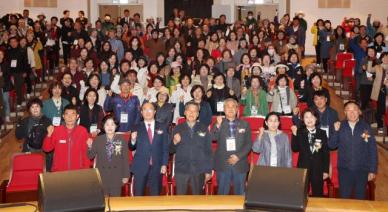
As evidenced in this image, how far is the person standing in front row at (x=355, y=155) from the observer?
245 inches

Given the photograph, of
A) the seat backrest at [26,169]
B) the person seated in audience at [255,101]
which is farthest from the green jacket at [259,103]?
the seat backrest at [26,169]

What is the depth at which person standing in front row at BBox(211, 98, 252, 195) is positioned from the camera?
20.6 ft

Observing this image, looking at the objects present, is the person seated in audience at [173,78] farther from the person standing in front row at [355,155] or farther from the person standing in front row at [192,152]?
the person standing in front row at [355,155]

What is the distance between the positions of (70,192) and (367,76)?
25.0ft

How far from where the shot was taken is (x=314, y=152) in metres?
6.15

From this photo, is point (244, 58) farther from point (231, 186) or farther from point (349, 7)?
point (349, 7)

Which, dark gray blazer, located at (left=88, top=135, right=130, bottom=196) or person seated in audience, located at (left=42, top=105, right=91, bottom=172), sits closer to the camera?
dark gray blazer, located at (left=88, top=135, right=130, bottom=196)

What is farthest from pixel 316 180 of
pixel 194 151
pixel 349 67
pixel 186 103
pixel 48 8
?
pixel 48 8

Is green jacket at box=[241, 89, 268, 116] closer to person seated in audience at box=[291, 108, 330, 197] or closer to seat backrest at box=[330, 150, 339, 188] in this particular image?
seat backrest at box=[330, 150, 339, 188]

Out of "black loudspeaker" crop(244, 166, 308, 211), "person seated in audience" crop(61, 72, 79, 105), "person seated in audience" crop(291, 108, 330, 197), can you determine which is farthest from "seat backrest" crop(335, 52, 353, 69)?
"black loudspeaker" crop(244, 166, 308, 211)

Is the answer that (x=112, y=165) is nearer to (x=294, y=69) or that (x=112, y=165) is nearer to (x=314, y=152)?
(x=314, y=152)

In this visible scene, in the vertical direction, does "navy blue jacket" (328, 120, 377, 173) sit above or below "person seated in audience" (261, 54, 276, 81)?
below

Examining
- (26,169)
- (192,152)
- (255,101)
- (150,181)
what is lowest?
(150,181)

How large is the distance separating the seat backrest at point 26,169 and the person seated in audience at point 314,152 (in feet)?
9.27
